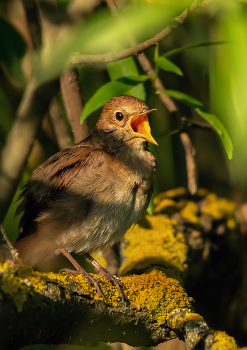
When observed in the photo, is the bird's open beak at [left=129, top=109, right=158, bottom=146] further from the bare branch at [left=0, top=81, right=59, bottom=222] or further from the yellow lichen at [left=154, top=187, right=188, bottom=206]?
the bare branch at [left=0, top=81, right=59, bottom=222]

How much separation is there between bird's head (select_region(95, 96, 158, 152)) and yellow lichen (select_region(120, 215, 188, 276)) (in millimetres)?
818

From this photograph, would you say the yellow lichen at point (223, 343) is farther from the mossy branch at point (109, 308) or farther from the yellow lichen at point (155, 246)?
the yellow lichen at point (155, 246)

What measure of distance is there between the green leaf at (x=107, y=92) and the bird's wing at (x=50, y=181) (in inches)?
12.3

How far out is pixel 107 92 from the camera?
2955 millimetres

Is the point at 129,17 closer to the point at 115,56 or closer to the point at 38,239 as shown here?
the point at 115,56

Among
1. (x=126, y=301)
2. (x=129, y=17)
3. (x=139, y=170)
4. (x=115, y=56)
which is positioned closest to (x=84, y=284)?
(x=126, y=301)

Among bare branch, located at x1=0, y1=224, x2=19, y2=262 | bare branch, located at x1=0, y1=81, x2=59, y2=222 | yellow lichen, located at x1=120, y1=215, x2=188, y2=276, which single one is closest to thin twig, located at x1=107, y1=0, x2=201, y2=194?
yellow lichen, located at x1=120, y1=215, x2=188, y2=276

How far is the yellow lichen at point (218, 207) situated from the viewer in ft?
13.4

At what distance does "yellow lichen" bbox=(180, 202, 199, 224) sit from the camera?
3.88 meters

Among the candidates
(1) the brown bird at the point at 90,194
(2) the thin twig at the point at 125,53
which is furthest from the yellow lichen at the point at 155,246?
(2) the thin twig at the point at 125,53

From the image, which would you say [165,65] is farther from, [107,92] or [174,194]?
[174,194]

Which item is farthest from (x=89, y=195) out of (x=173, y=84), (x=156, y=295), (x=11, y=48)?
(x=173, y=84)

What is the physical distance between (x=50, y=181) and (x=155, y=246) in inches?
39.9

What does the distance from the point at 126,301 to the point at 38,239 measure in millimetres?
861
